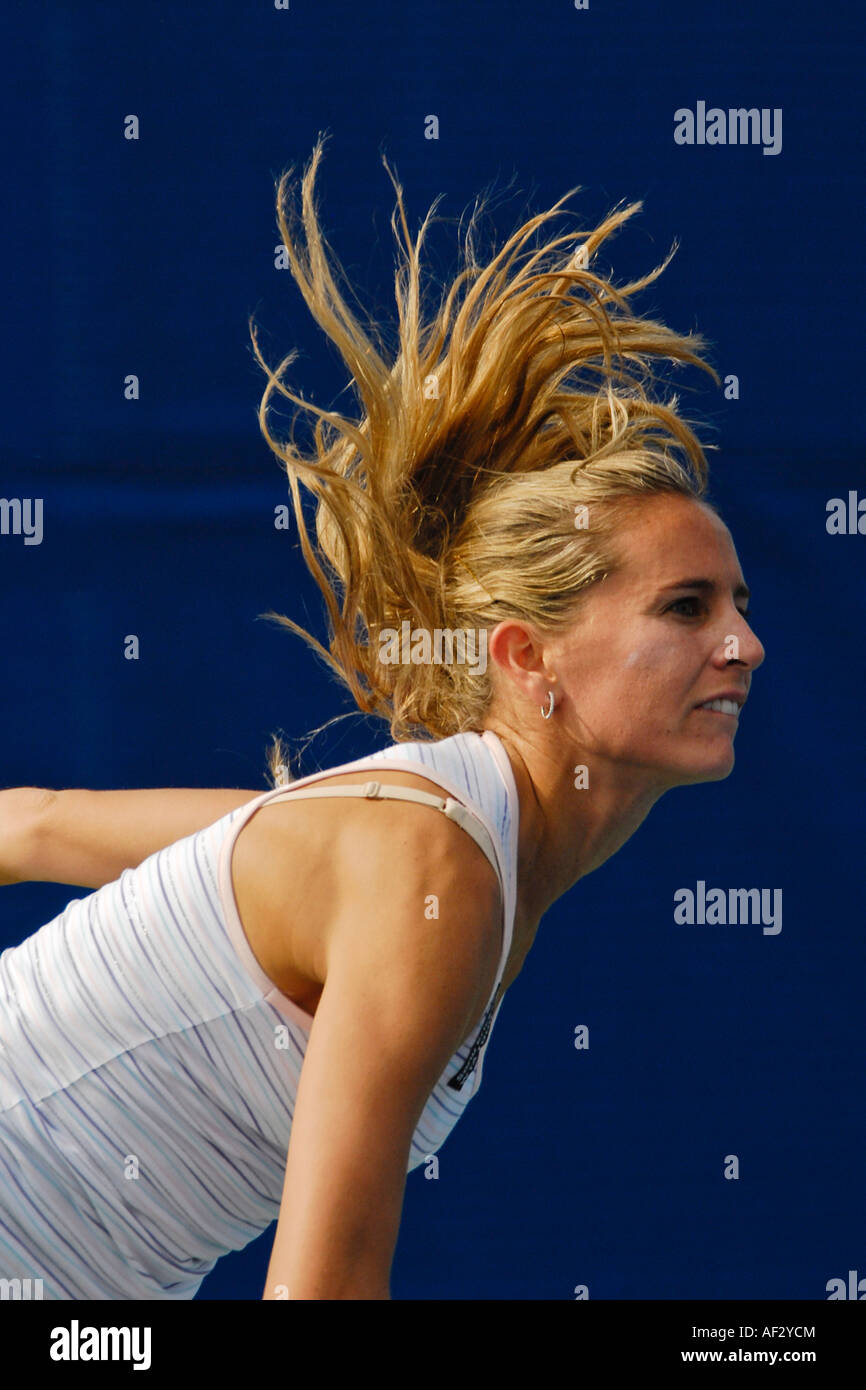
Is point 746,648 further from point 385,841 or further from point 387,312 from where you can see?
point 387,312

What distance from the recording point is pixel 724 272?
1594mm

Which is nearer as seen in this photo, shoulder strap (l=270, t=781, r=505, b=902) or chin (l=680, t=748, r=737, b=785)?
shoulder strap (l=270, t=781, r=505, b=902)

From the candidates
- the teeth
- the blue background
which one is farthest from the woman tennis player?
the blue background

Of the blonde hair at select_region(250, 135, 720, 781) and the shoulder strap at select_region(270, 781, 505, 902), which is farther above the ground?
the blonde hair at select_region(250, 135, 720, 781)

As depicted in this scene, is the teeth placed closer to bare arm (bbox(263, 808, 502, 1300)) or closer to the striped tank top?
the striped tank top

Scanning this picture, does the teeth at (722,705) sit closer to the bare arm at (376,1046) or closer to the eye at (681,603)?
the eye at (681,603)

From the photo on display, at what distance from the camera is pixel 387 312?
5.21 ft

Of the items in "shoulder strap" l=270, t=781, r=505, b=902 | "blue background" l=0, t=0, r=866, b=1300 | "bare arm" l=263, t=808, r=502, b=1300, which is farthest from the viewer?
"blue background" l=0, t=0, r=866, b=1300

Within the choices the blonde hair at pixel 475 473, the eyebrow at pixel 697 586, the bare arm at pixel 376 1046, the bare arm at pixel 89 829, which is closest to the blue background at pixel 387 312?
the blonde hair at pixel 475 473

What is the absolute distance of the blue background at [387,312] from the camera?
157cm

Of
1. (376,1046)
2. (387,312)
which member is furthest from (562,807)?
(387,312)

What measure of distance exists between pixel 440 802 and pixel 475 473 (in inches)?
17.3

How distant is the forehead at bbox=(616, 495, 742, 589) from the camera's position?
1.13m

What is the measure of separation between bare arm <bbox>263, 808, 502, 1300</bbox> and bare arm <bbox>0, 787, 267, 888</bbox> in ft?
1.34
